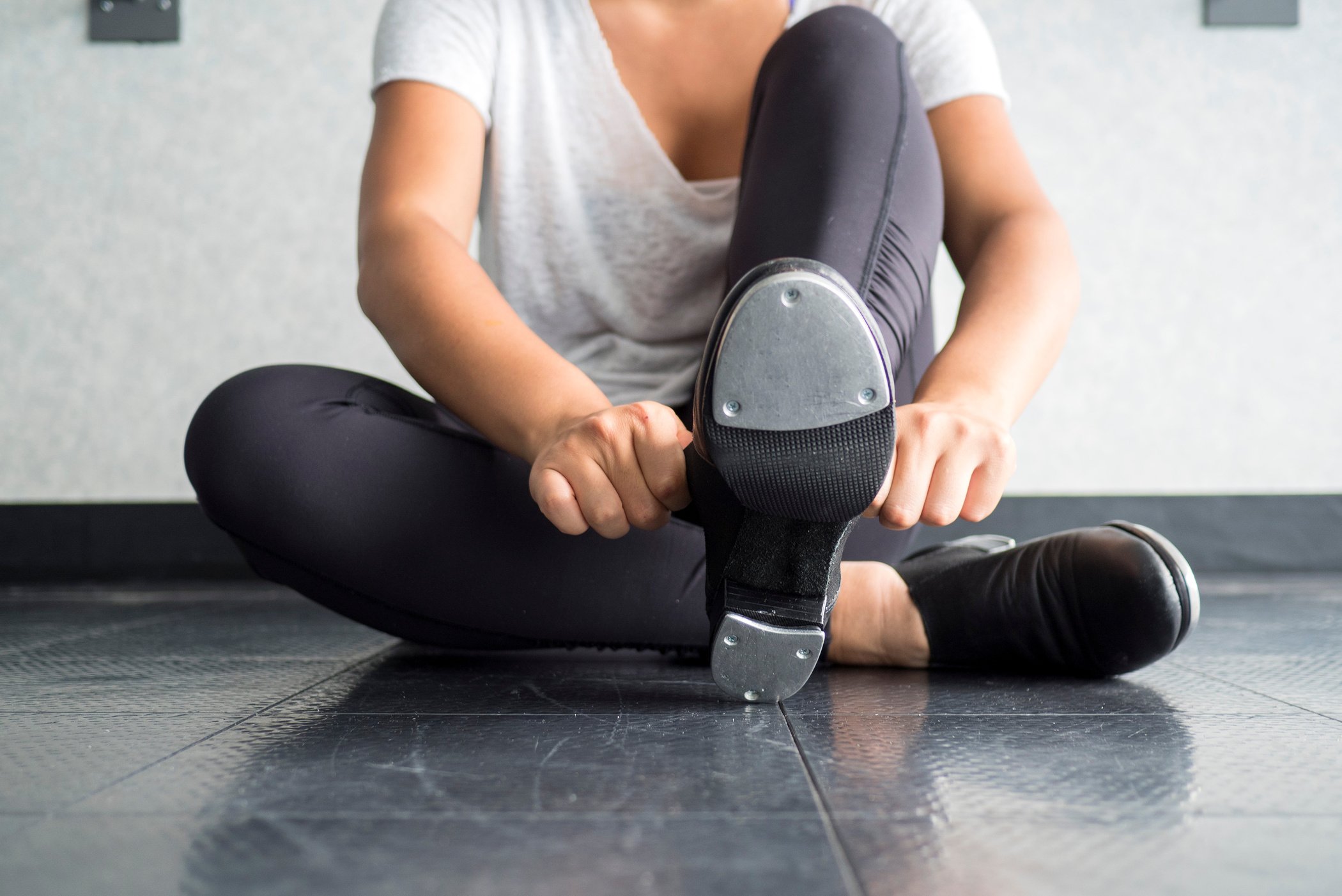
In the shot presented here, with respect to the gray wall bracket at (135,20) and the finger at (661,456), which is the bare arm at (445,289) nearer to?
the finger at (661,456)

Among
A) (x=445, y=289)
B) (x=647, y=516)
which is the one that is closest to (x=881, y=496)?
(x=647, y=516)

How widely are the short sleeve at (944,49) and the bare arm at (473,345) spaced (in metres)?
0.39

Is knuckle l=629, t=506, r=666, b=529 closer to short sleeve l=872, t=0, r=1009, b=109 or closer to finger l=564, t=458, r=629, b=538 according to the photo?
finger l=564, t=458, r=629, b=538

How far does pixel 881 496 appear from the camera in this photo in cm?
48

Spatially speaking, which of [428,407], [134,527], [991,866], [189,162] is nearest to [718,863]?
[991,866]

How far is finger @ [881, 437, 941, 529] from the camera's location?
1.58ft

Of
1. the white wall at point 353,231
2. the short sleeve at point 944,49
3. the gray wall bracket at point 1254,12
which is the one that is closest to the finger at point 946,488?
the short sleeve at point 944,49

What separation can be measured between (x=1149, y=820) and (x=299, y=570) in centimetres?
56

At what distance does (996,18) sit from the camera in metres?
2.09

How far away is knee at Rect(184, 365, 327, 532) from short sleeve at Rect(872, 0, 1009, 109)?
60 cm

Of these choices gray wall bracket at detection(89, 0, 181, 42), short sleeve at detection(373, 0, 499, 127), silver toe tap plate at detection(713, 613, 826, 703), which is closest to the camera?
silver toe tap plate at detection(713, 613, 826, 703)

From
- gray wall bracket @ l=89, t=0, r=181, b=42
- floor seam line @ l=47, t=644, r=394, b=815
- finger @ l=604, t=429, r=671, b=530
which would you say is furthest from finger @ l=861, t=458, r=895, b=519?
gray wall bracket @ l=89, t=0, r=181, b=42

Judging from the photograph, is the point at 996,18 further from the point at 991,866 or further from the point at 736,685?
the point at 991,866

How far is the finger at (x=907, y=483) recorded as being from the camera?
482mm
